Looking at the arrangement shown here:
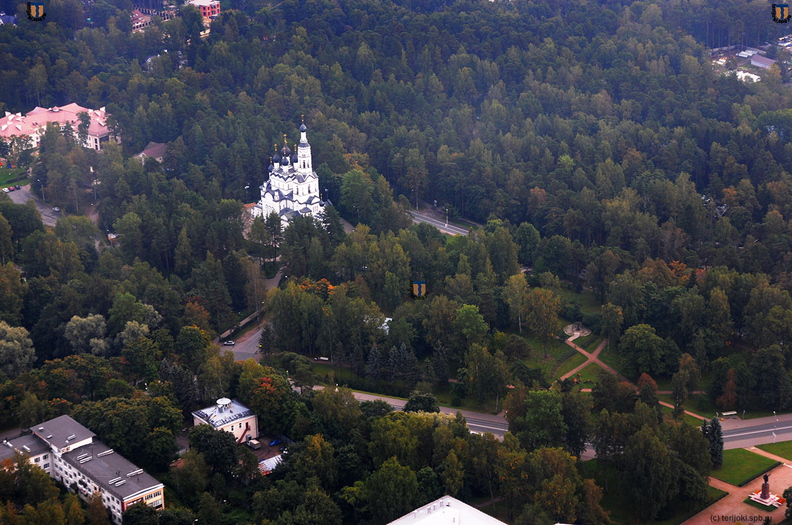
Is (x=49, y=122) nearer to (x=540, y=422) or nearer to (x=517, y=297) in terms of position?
(x=517, y=297)

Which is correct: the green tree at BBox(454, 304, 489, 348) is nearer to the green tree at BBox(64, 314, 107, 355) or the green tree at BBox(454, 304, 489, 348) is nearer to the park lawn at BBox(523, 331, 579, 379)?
the park lawn at BBox(523, 331, 579, 379)

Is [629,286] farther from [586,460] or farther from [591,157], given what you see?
[591,157]

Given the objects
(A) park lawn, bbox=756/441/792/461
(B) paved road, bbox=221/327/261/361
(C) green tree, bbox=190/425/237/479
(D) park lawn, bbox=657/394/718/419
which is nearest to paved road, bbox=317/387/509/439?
(B) paved road, bbox=221/327/261/361

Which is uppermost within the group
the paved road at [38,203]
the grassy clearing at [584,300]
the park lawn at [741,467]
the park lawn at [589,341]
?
the paved road at [38,203]

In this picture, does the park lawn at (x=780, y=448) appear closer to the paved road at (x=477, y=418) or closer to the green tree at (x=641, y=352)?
the green tree at (x=641, y=352)

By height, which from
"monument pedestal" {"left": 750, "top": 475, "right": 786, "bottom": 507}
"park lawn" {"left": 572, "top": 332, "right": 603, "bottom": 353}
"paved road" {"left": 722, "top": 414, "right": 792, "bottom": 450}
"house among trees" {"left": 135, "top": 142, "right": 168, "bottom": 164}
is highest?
"house among trees" {"left": 135, "top": 142, "right": 168, "bottom": 164}

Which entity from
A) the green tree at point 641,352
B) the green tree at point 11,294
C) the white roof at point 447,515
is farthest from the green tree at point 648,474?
the green tree at point 11,294
